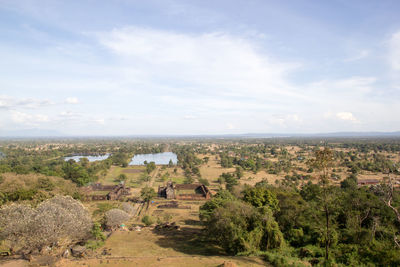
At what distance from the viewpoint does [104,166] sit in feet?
236

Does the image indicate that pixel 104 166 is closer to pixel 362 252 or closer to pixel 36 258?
pixel 36 258

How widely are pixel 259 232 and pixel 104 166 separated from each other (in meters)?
63.5

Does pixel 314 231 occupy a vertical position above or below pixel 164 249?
above

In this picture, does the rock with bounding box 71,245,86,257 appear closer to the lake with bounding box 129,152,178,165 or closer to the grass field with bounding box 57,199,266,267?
the grass field with bounding box 57,199,266,267

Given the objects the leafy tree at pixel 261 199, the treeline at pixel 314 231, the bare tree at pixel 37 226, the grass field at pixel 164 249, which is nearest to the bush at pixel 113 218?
the grass field at pixel 164 249

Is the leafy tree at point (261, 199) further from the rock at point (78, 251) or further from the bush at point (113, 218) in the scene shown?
the rock at point (78, 251)

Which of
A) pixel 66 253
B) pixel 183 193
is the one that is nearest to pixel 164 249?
pixel 66 253

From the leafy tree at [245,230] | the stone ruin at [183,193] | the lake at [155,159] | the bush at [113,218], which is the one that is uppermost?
the leafy tree at [245,230]

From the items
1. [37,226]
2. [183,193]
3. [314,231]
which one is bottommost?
[183,193]

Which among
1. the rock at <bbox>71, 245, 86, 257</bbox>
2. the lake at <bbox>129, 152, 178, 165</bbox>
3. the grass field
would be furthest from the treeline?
the lake at <bbox>129, 152, 178, 165</bbox>

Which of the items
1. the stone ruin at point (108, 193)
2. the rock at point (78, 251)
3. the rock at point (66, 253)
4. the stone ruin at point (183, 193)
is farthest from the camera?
the stone ruin at point (183, 193)

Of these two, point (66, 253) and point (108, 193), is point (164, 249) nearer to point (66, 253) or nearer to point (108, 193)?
point (66, 253)

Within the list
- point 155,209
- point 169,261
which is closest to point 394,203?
point 169,261

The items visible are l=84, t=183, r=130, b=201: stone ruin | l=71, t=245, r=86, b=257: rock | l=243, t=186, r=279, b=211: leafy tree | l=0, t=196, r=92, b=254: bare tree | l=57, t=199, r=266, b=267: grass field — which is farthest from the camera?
l=84, t=183, r=130, b=201: stone ruin
